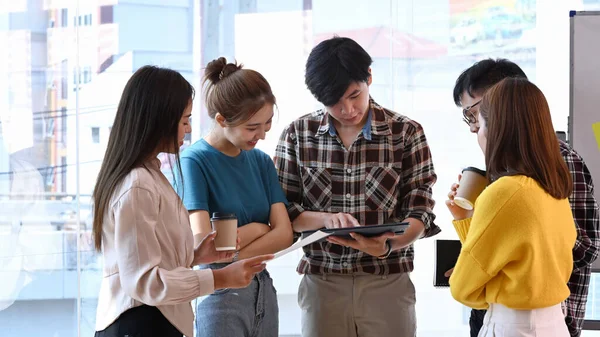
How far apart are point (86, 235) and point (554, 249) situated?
2.74 metres

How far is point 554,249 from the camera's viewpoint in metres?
1.85

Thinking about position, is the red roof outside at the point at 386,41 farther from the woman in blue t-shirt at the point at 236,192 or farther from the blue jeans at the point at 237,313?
the blue jeans at the point at 237,313

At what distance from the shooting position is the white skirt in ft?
6.09

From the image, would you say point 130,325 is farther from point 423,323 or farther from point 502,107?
point 423,323

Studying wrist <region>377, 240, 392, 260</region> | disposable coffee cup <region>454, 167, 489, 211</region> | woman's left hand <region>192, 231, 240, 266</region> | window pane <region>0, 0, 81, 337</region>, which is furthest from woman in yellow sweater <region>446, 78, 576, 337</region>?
window pane <region>0, 0, 81, 337</region>

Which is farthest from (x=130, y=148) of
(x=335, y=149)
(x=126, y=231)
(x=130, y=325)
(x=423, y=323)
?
(x=423, y=323)

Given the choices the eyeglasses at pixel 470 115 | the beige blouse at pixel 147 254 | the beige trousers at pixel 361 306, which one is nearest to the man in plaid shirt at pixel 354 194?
the beige trousers at pixel 361 306

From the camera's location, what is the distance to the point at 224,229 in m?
1.99

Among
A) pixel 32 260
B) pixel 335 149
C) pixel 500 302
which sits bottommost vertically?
pixel 32 260

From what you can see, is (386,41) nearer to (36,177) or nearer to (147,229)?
(36,177)

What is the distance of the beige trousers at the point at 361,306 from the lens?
7.61ft

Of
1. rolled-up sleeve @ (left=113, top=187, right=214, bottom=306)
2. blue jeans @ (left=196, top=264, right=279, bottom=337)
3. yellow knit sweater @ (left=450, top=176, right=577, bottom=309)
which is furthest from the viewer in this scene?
blue jeans @ (left=196, top=264, right=279, bottom=337)

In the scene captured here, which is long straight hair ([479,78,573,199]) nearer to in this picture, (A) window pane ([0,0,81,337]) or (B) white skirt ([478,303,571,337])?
(B) white skirt ([478,303,571,337])

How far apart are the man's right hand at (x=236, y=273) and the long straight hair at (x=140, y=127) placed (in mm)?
315
